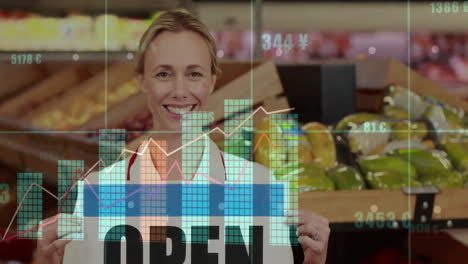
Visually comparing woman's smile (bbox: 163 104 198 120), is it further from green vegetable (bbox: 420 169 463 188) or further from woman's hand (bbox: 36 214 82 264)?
green vegetable (bbox: 420 169 463 188)

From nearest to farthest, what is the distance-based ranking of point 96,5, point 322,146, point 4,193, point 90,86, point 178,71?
point 178,71, point 4,193, point 322,146, point 96,5, point 90,86

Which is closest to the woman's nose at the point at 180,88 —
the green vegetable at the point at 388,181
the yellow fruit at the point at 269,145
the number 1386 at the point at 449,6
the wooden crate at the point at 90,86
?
the yellow fruit at the point at 269,145

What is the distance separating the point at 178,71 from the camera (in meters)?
1.16

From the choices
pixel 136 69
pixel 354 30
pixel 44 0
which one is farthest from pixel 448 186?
pixel 354 30

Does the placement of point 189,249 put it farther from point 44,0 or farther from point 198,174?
point 44,0

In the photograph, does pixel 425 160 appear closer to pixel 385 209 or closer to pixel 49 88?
Result: pixel 385 209

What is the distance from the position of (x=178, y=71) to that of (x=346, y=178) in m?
0.52

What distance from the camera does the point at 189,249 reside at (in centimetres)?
121

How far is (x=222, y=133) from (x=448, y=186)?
62cm

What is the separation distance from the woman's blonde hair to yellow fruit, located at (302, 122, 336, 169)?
1.17 ft
